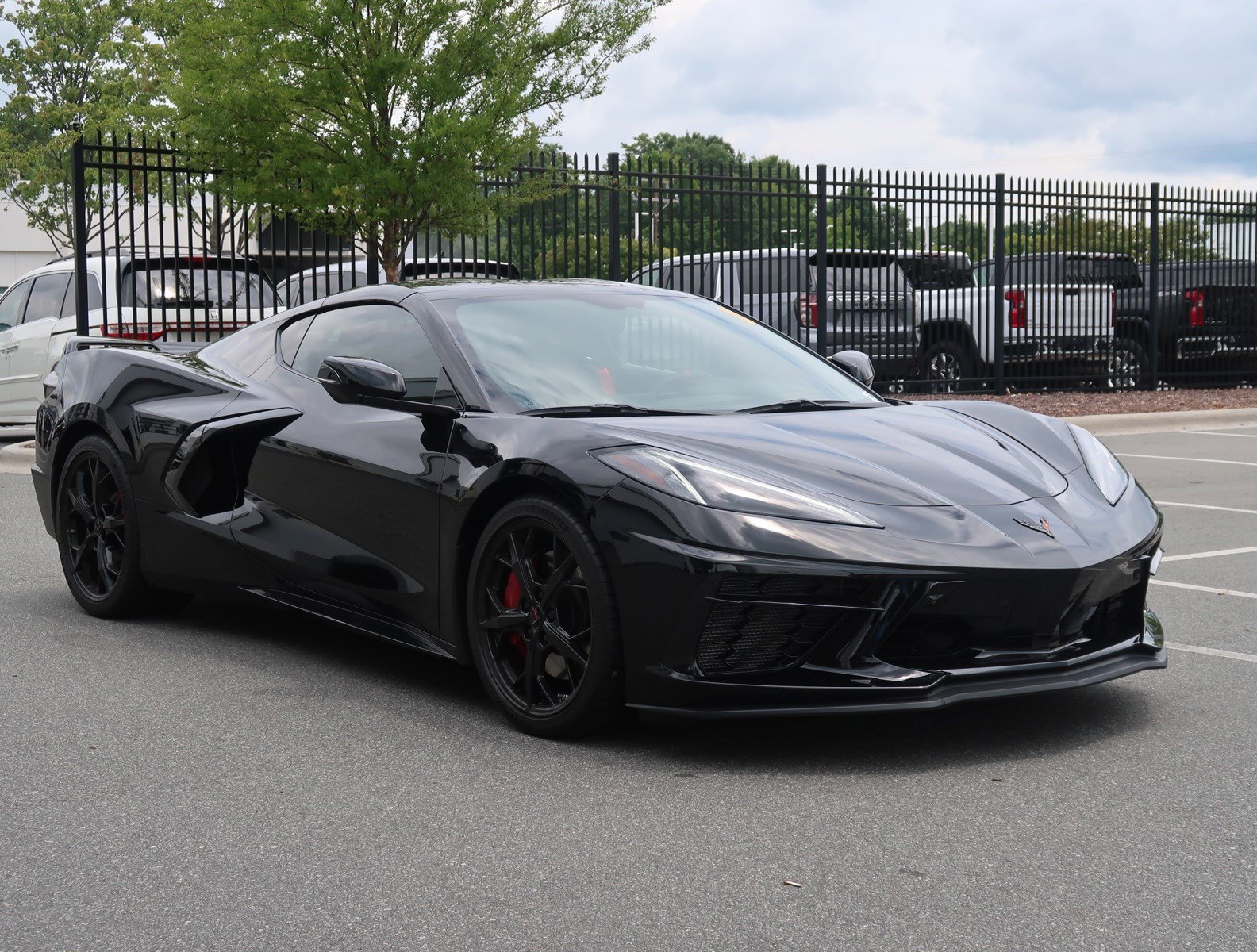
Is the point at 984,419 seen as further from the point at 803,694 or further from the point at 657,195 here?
the point at 657,195

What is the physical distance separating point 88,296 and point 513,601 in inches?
421

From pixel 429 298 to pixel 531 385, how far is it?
24.8 inches

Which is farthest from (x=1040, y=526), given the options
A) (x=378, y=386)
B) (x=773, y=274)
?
(x=773, y=274)

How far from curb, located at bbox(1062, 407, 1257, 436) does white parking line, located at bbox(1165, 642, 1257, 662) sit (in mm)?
10284

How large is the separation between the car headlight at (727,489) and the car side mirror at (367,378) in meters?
0.87

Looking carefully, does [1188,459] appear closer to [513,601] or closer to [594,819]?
[513,601]

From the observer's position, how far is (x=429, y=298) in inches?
196

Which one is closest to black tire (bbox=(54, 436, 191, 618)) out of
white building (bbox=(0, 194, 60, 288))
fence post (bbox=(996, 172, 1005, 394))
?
fence post (bbox=(996, 172, 1005, 394))

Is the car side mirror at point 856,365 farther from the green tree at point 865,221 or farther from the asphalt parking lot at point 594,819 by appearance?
the green tree at point 865,221

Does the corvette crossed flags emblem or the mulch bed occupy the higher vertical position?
the corvette crossed flags emblem

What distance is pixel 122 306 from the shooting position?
13.2 metres

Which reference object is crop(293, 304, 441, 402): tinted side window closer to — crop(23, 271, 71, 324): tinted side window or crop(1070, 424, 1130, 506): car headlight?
crop(1070, 424, 1130, 506): car headlight

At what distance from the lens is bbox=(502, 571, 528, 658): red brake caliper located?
13.8ft

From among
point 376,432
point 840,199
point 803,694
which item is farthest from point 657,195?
point 803,694
